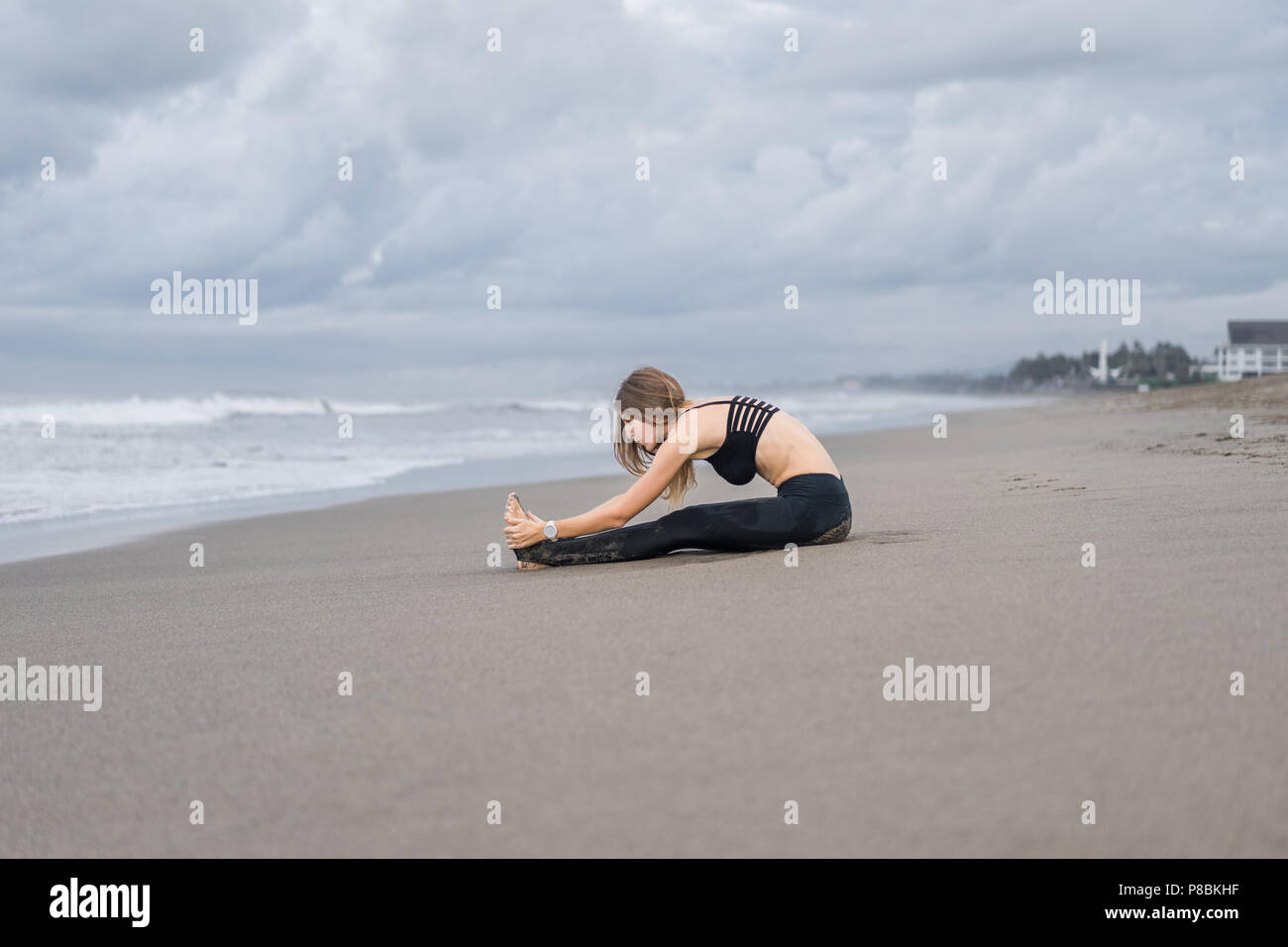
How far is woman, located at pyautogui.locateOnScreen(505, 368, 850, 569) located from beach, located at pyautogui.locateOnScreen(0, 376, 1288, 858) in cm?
14

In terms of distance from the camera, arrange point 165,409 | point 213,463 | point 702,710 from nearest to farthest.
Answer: point 702,710, point 213,463, point 165,409

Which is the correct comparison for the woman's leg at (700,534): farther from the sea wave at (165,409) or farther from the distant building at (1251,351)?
the distant building at (1251,351)

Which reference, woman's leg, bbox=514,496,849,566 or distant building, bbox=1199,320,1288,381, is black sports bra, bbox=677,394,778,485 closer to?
woman's leg, bbox=514,496,849,566

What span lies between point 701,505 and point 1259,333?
161ft

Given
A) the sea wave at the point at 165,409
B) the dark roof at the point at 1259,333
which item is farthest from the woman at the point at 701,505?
the dark roof at the point at 1259,333

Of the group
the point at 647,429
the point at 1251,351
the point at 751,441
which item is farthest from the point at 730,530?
the point at 1251,351

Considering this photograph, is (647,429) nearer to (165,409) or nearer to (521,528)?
(521,528)

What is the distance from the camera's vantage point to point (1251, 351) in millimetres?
44125

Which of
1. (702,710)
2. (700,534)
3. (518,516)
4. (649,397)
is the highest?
(649,397)

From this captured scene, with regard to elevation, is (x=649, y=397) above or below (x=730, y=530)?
above

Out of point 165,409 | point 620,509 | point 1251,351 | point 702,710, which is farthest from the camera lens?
point 1251,351

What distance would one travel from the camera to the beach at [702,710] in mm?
1916
